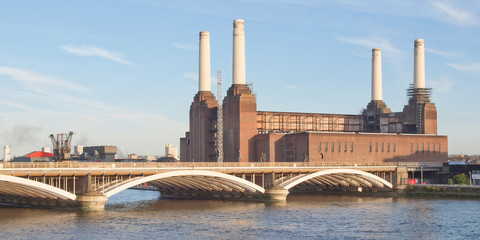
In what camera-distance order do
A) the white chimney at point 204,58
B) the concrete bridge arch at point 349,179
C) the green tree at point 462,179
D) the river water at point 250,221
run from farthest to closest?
the white chimney at point 204,58
the green tree at point 462,179
the concrete bridge arch at point 349,179
the river water at point 250,221

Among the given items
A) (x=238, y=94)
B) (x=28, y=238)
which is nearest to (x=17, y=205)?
(x=28, y=238)

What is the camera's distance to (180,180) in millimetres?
98062

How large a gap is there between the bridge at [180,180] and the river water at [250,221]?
2.23 meters

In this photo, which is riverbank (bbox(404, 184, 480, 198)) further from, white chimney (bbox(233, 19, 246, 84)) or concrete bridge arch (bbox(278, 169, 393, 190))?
white chimney (bbox(233, 19, 246, 84))

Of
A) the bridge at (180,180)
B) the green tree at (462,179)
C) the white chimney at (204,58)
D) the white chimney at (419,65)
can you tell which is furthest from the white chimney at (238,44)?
the green tree at (462,179)

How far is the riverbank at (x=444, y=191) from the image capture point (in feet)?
360

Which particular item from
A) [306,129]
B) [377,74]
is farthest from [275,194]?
[377,74]

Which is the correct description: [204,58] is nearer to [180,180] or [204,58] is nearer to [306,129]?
[306,129]

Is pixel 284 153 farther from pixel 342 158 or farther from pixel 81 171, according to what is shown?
pixel 81 171

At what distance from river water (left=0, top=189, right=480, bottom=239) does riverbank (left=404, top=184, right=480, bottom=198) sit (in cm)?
1231

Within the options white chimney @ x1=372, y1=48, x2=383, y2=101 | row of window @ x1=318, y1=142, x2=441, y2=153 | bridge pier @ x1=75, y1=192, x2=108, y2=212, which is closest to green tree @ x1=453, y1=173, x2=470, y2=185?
row of window @ x1=318, y1=142, x2=441, y2=153

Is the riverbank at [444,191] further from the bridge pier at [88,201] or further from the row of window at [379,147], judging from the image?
the bridge pier at [88,201]

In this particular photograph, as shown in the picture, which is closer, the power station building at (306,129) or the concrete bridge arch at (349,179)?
the concrete bridge arch at (349,179)

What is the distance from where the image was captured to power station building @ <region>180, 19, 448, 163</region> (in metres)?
135
